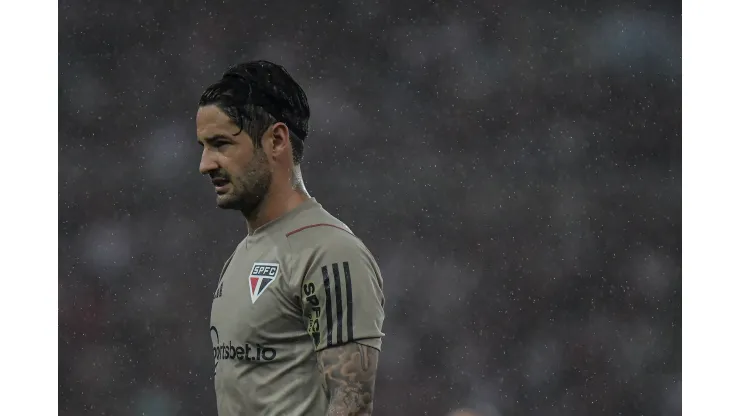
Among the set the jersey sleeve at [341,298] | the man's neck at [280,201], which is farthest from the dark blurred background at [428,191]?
the jersey sleeve at [341,298]

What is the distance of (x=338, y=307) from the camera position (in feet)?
7.80

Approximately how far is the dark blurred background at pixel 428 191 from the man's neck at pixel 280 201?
12.4 feet

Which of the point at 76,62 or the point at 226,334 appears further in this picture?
the point at 76,62

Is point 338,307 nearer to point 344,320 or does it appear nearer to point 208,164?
point 344,320

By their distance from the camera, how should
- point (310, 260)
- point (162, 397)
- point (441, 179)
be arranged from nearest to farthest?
point (310, 260)
point (162, 397)
point (441, 179)

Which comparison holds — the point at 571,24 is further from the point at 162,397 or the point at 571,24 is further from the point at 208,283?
the point at 162,397

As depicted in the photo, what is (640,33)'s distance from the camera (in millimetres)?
6734

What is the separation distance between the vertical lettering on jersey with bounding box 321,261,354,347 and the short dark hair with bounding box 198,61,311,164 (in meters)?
0.42

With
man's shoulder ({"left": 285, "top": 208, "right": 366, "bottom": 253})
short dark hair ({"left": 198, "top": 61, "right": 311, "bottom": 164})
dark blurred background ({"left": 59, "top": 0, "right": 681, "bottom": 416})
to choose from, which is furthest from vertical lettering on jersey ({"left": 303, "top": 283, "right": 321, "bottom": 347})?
dark blurred background ({"left": 59, "top": 0, "right": 681, "bottom": 416})

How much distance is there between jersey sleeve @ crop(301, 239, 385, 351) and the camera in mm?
2369

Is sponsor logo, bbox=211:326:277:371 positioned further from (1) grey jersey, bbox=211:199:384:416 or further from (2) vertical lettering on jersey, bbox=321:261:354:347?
(2) vertical lettering on jersey, bbox=321:261:354:347

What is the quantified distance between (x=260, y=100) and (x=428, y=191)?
4120mm

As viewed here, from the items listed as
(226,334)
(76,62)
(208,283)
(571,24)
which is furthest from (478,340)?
(226,334)

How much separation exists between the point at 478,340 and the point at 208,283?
6.07 feet
